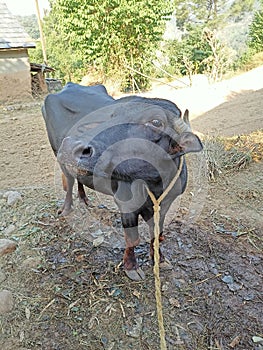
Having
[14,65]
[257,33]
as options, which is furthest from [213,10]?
[14,65]

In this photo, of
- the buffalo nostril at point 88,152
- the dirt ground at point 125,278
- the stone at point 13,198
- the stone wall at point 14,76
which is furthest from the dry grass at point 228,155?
the stone wall at point 14,76

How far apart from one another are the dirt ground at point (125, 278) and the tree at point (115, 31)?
9452 mm

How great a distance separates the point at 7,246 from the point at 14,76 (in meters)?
8.66

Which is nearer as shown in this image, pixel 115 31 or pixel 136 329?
pixel 136 329

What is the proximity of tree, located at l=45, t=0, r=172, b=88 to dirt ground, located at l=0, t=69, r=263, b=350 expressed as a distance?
945 cm

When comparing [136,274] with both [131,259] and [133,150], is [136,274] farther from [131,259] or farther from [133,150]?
[133,150]

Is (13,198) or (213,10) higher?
(13,198)

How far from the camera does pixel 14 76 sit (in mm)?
10289

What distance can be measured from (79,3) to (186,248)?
11237mm

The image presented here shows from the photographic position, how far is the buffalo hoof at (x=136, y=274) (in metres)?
2.48

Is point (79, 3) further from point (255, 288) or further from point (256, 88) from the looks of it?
point (255, 288)

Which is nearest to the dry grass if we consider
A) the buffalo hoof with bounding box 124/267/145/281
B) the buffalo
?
the buffalo hoof with bounding box 124/267/145/281

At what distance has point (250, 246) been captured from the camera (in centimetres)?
289

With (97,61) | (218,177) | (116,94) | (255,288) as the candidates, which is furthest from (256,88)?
(255,288)
